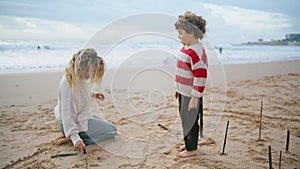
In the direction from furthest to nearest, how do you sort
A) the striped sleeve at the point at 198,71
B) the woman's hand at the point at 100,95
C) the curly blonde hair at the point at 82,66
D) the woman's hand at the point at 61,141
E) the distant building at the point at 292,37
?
the distant building at the point at 292,37, the woman's hand at the point at 100,95, the woman's hand at the point at 61,141, the curly blonde hair at the point at 82,66, the striped sleeve at the point at 198,71

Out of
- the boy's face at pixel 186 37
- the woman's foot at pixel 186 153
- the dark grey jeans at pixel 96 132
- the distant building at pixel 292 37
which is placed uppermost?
the distant building at pixel 292 37

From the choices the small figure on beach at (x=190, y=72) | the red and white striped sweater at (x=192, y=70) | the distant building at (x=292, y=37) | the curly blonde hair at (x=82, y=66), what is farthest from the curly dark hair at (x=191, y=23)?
the distant building at (x=292, y=37)

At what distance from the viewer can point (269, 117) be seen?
147 inches

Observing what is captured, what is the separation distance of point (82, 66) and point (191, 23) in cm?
111

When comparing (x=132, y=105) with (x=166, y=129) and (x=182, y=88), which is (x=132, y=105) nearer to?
(x=166, y=129)

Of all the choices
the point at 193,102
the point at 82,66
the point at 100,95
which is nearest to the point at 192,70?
the point at 193,102

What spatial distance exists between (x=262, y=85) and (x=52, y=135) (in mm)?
4739

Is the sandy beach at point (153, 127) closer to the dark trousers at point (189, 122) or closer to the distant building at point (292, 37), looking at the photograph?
the dark trousers at point (189, 122)

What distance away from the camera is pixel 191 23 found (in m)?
2.45

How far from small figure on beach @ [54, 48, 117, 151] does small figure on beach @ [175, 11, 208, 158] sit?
826mm

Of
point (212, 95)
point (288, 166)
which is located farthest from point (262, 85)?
point (288, 166)

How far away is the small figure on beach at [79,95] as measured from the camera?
253 cm

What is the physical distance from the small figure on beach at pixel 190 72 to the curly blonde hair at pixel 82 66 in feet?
2.66

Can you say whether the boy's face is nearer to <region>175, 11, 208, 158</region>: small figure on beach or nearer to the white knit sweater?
<region>175, 11, 208, 158</region>: small figure on beach
